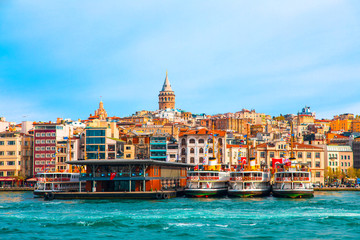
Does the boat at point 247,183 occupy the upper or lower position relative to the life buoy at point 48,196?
upper

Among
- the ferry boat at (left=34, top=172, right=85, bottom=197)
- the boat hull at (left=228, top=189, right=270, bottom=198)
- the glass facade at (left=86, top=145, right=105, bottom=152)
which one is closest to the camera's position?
the boat hull at (left=228, top=189, right=270, bottom=198)

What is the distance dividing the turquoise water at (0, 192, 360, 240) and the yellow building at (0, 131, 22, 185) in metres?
56.0

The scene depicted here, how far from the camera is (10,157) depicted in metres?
115

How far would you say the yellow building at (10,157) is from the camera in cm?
11469

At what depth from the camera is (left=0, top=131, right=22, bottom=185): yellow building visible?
4515 inches

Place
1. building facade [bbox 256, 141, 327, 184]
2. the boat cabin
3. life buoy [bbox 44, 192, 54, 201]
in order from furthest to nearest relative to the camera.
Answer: building facade [bbox 256, 141, 327, 184], the boat cabin, life buoy [bbox 44, 192, 54, 201]

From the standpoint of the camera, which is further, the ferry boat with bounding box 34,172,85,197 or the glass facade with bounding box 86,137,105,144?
the glass facade with bounding box 86,137,105,144

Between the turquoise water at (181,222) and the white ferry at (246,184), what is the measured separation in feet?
49.7

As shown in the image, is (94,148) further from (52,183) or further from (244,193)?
(244,193)

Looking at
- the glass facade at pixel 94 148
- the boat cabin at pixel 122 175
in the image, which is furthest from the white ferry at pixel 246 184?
the glass facade at pixel 94 148

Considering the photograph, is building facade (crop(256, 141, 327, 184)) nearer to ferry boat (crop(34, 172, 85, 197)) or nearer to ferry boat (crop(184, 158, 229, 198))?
ferry boat (crop(184, 158, 229, 198))

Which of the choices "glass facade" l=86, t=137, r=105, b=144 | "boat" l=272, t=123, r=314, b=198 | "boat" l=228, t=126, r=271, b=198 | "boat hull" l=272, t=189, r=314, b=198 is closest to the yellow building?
"glass facade" l=86, t=137, r=105, b=144

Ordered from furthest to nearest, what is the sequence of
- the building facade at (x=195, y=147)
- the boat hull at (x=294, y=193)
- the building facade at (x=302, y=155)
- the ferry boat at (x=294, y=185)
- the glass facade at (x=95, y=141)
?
the building facade at (x=302, y=155) → the glass facade at (x=95, y=141) → the building facade at (x=195, y=147) → the ferry boat at (x=294, y=185) → the boat hull at (x=294, y=193)

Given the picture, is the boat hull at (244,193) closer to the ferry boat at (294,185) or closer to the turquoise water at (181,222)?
the ferry boat at (294,185)
